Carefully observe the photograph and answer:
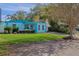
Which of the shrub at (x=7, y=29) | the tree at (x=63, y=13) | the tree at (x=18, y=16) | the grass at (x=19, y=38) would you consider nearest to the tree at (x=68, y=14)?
the tree at (x=63, y=13)

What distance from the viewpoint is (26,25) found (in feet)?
27.5

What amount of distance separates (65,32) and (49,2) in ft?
1.18

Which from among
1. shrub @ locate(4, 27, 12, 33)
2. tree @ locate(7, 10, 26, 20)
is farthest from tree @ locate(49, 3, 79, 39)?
shrub @ locate(4, 27, 12, 33)

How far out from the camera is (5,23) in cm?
835

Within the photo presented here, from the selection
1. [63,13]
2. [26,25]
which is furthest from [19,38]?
[63,13]

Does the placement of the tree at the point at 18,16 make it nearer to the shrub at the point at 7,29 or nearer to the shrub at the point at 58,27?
the shrub at the point at 7,29

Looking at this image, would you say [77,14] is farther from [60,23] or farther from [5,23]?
[5,23]

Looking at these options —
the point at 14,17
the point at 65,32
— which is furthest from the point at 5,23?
the point at 65,32

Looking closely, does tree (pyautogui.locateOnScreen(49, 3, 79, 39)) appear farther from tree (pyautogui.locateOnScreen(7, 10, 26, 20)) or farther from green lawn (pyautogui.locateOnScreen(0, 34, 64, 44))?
tree (pyautogui.locateOnScreen(7, 10, 26, 20))

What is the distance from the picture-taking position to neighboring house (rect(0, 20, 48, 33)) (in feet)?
27.4

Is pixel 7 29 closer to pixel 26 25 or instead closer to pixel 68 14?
pixel 26 25

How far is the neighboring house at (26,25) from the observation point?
8359mm

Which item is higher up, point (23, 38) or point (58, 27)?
point (58, 27)

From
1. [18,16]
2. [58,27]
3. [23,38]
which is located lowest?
[23,38]
